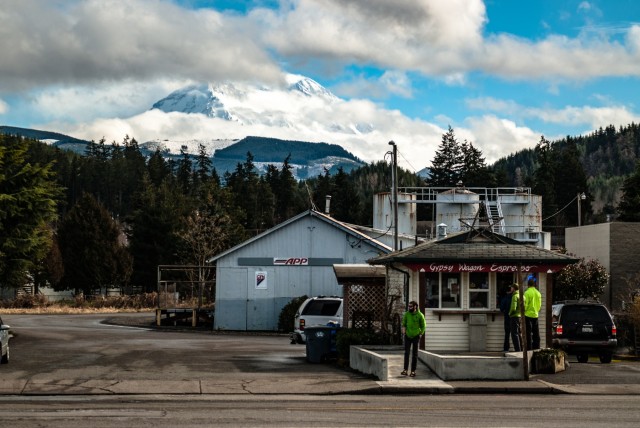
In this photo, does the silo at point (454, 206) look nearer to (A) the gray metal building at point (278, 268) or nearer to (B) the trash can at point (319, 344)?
(A) the gray metal building at point (278, 268)

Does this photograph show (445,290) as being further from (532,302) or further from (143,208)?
(143,208)

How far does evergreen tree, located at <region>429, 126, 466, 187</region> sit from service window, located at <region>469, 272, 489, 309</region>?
373 ft

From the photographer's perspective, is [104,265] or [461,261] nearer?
[461,261]

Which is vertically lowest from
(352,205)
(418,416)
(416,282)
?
(418,416)

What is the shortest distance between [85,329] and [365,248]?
13.5m

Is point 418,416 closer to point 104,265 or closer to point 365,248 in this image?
point 365,248

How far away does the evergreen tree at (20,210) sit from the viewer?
3625 centimetres

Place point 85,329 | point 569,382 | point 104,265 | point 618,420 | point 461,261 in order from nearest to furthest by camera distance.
Result: point 618,420 < point 569,382 < point 461,261 < point 85,329 < point 104,265

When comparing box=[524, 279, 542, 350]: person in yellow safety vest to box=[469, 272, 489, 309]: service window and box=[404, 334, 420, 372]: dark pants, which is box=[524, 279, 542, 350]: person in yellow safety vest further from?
box=[404, 334, 420, 372]: dark pants

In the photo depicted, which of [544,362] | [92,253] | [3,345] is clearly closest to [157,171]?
[92,253]

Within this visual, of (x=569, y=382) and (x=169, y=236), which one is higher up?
(x=169, y=236)

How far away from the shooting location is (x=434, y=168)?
14075 centimetres

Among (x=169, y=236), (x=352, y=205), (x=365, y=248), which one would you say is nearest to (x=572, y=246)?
(x=365, y=248)

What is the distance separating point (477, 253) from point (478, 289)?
963 millimetres
